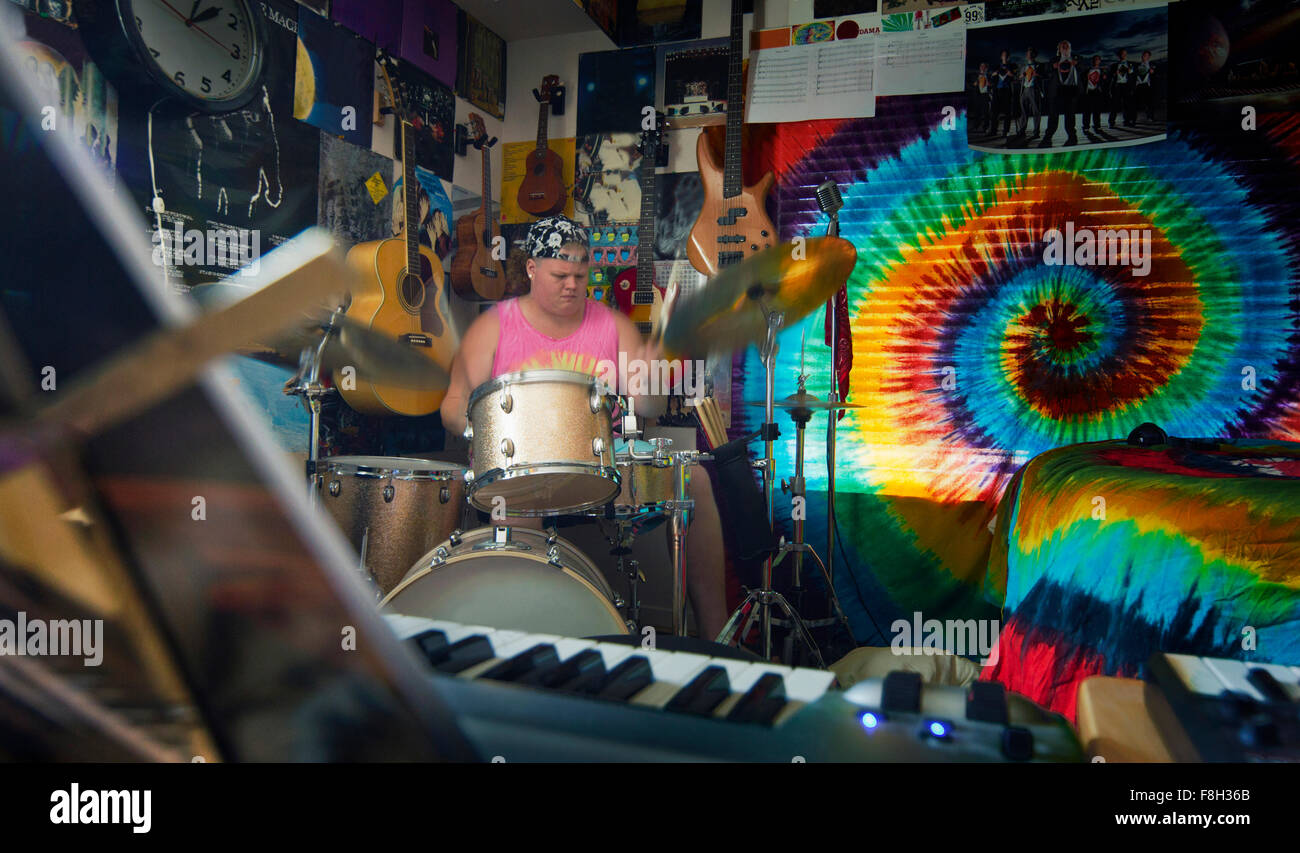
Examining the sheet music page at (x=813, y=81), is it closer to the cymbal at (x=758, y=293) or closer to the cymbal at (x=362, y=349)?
the cymbal at (x=758, y=293)

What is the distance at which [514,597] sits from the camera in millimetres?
1825

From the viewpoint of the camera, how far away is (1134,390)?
9.75 ft

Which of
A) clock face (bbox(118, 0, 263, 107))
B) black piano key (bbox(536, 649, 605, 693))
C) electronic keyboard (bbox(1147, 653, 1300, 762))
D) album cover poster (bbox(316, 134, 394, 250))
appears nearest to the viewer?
electronic keyboard (bbox(1147, 653, 1300, 762))

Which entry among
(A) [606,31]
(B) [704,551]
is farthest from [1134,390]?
(A) [606,31]

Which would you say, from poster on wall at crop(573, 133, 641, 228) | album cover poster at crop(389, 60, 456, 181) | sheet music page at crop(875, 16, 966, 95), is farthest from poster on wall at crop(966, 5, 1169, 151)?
album cover poster at crop(389, 60, 456, 181)

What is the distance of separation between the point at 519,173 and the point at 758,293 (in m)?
1.92

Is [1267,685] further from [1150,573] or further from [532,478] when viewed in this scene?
[532,478]

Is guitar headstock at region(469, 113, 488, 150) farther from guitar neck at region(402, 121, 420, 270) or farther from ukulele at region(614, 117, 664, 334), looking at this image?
ukulele at region(614, 117, 664, 334)

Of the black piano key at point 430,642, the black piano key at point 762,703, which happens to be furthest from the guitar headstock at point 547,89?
the black piano key at point 762,703

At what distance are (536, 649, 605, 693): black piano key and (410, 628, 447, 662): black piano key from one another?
0.32ft

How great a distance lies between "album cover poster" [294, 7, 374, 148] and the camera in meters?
2.55

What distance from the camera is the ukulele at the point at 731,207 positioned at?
3.21 m

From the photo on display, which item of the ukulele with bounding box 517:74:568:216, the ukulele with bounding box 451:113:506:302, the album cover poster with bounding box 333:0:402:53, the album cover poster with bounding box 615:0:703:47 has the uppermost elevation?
the album cover poster with bounding box 615:0:703:47

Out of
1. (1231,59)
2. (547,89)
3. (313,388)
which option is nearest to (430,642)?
(313,388)
